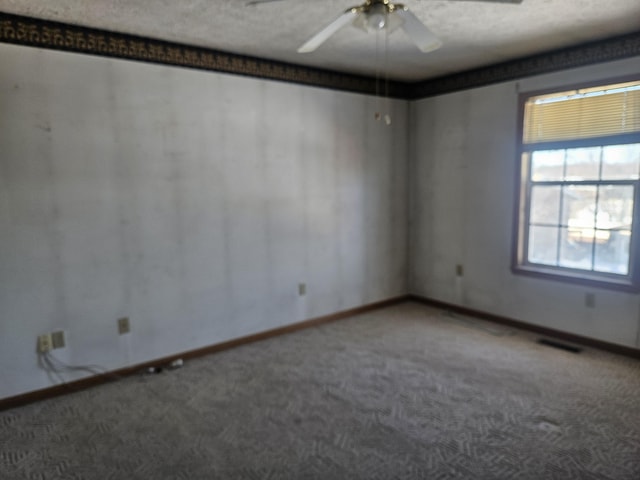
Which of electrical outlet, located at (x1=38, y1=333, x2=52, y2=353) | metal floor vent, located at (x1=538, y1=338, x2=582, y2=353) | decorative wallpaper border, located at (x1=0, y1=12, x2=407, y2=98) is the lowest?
metal floor vent, located at (x1=538, y1=338, x2=582, y2=353)

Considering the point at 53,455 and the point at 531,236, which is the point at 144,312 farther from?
the point at 531,236

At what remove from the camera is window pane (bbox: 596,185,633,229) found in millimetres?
3490

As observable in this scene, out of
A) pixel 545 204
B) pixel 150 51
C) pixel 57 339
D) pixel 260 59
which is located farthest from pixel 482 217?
pixel 57 339

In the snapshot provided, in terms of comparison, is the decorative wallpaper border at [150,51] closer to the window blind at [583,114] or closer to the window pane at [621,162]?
the window blind at [583,114]

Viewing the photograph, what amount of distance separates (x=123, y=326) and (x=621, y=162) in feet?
13.9

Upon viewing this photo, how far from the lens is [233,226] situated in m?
3.83

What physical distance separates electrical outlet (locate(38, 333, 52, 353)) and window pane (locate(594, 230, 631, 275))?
444 cm

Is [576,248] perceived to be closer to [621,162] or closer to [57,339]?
[621,162]

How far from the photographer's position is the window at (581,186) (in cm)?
A: 346

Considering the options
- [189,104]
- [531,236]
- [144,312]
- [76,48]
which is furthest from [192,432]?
[531,236]

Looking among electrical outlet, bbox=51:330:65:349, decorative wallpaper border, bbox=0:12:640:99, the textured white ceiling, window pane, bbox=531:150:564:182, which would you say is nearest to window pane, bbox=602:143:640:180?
window pane, bbox=531:150:564:182

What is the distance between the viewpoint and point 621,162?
3.50 m

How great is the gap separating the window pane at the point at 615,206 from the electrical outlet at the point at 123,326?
4024 mm

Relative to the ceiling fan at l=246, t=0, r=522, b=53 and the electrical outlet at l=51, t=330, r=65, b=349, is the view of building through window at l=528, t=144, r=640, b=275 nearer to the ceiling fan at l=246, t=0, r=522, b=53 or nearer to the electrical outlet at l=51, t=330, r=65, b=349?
the ceiling fan at l=246, t=0, r=522, b=53
